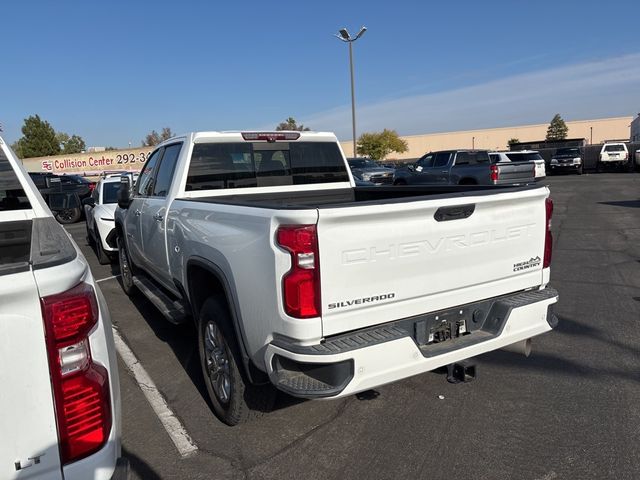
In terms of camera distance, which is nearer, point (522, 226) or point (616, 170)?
point (522, 226)

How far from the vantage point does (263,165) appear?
4.90 meters

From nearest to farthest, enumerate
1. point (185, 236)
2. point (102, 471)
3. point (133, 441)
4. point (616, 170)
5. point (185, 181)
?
point (102, 471) < point (133, 441) < point (185, 236) < point (185, 181) < point (616, 170)

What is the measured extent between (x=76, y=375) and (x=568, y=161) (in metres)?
35.7

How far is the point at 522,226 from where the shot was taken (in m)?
3.40

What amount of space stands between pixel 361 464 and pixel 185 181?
2.78 meters

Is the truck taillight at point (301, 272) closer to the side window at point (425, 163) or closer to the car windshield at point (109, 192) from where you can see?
the car windshield at point (109, 192)

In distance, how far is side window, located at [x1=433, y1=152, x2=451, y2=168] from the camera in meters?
19.4

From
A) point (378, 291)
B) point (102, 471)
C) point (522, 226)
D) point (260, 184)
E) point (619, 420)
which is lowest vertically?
point (619, 420)

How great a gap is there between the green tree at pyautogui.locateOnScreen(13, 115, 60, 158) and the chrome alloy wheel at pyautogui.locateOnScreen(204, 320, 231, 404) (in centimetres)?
8037

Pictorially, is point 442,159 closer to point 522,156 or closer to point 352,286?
point 522,156

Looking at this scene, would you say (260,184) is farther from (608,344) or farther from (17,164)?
(608,344)

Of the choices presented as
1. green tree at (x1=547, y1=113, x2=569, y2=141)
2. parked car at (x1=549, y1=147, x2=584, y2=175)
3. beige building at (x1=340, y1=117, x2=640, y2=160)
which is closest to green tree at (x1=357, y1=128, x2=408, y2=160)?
beige building at (x1=340, y1=117, x2=640, y2=160)

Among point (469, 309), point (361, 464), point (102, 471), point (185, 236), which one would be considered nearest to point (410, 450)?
point (361, 464)

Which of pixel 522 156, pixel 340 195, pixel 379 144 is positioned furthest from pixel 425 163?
pixel 379 144
